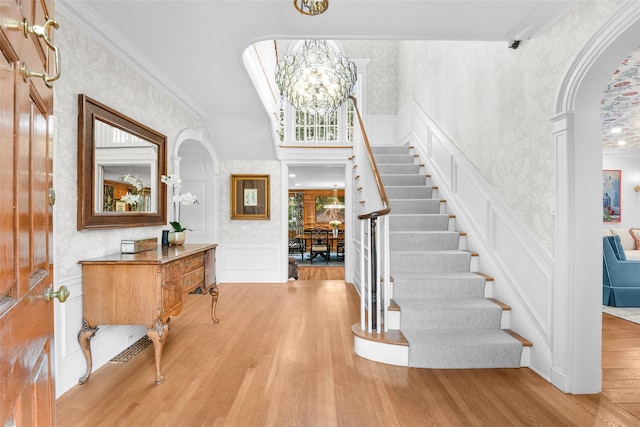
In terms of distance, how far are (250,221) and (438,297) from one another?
361 cm

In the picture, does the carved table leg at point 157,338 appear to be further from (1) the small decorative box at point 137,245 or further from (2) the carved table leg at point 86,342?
(1) the small decorative box at point 137,245

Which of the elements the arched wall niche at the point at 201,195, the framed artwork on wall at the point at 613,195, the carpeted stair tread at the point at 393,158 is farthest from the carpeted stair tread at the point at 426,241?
the framed artwork on wall at the point at 613,195

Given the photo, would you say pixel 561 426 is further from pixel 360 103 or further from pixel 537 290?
pixel 360 103

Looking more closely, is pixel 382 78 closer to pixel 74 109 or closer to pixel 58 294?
pixel 74 109

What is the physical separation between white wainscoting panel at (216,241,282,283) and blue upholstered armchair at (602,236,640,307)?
4.52 metres

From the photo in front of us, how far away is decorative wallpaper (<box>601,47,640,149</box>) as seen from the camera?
3658 mm

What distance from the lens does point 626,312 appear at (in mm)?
4027

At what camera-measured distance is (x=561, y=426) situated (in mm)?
1884

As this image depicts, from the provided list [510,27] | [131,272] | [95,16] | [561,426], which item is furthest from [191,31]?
[561,426]

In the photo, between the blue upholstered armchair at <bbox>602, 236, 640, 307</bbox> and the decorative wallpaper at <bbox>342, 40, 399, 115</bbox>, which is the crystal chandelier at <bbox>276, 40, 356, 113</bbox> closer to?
the decorative wallpaper at <bbox>342, 40, 399, 115</bbox>

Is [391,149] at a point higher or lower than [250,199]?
higher

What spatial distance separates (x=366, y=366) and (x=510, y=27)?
2.72m

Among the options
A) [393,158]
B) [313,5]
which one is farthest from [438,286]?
[393,158]

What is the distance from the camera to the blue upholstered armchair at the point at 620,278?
420cm
